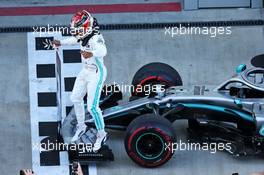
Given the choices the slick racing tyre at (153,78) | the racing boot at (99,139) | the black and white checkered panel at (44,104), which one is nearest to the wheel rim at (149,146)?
the racing boot at (99,139)

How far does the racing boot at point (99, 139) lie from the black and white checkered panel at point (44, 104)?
430 millimetres

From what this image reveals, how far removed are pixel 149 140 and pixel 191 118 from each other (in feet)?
2.38

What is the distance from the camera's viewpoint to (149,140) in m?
11.2

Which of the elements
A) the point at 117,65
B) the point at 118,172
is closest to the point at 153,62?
the point at 117,65

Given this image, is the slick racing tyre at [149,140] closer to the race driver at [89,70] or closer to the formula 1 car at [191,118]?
the formula 1 car at [191,118]

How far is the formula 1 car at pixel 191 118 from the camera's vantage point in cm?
1114

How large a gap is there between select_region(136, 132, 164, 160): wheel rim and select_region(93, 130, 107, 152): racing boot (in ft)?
1.52

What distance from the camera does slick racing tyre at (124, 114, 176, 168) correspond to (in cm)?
1106

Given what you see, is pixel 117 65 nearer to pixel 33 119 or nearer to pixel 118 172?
pixel 33 119

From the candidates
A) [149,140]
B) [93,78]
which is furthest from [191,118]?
[93,78]

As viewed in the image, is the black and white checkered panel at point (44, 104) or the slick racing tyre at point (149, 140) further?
the black and white checkered panel at point (44, 104)

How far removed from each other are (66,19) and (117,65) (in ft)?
5.05

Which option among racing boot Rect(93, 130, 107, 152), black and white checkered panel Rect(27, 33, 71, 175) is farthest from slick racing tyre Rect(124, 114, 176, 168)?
black and white checkered panel Rect(27, 33, 71, 175)

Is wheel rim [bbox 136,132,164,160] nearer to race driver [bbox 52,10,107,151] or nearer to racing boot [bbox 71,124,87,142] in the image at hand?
race driver [bbox 52,10,107,151]
